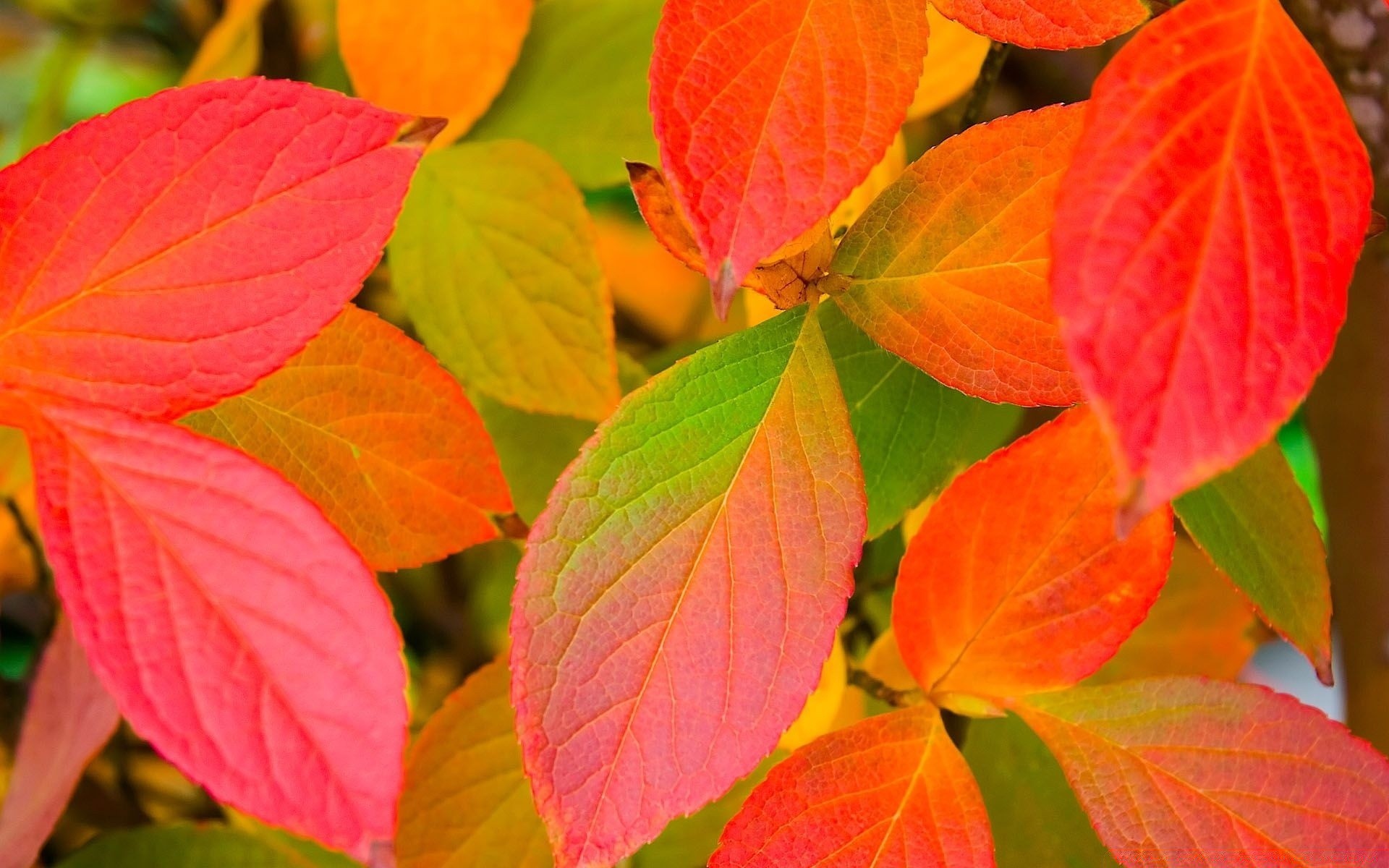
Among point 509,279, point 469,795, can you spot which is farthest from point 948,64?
point 469,795

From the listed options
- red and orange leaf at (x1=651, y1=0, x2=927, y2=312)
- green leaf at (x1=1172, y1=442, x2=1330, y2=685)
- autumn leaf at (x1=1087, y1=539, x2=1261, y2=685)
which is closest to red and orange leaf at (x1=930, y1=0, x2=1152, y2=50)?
red and orange leaf at (x1=651, y1=0, x2=927, y2=312)

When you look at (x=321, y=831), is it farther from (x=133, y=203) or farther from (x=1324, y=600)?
(x=1324, y=600)

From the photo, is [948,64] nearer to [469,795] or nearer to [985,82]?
[985,82]

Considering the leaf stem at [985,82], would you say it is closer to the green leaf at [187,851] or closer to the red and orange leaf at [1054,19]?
the red and orange leaf at [1054,19]

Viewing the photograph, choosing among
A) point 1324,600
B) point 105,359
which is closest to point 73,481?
point 105,359

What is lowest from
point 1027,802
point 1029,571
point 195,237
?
point 1027,802

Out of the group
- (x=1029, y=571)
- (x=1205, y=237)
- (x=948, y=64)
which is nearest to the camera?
(x=1205, y=237)

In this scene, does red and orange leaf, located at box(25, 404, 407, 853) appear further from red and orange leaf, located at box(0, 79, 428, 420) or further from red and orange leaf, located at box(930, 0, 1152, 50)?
red and orange leaf, located at box(930, 0, 1152, 50)

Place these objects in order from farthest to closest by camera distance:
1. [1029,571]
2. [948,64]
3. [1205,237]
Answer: [948,64] < [1029,571] < [1205,237]
